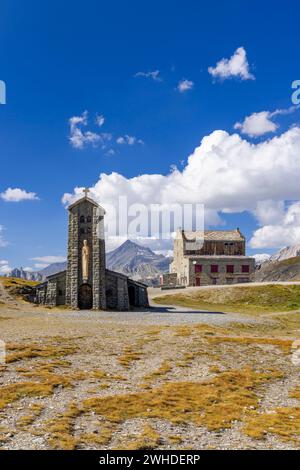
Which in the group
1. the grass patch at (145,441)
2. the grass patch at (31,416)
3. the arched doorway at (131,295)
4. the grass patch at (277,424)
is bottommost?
the grass patch at (277,424)

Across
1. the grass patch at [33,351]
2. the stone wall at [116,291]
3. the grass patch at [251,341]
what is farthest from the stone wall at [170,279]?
the grass patch at [33,351]

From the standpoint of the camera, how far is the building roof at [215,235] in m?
107

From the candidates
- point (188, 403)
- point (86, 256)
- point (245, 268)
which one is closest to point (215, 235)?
point (245, 268)

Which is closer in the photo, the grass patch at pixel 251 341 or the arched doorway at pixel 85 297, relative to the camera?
the grass patch at pixel 251 341

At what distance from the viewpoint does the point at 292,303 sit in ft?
238

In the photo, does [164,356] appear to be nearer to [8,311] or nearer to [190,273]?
[8,311]

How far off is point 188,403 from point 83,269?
4091 centimetres

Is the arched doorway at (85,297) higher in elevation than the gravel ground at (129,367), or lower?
higher

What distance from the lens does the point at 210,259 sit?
9975cm

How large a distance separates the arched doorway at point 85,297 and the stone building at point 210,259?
44.7m

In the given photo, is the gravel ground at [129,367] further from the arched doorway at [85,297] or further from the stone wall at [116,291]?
the stone wall at [116,291]

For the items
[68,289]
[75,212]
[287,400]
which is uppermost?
[75,212]
